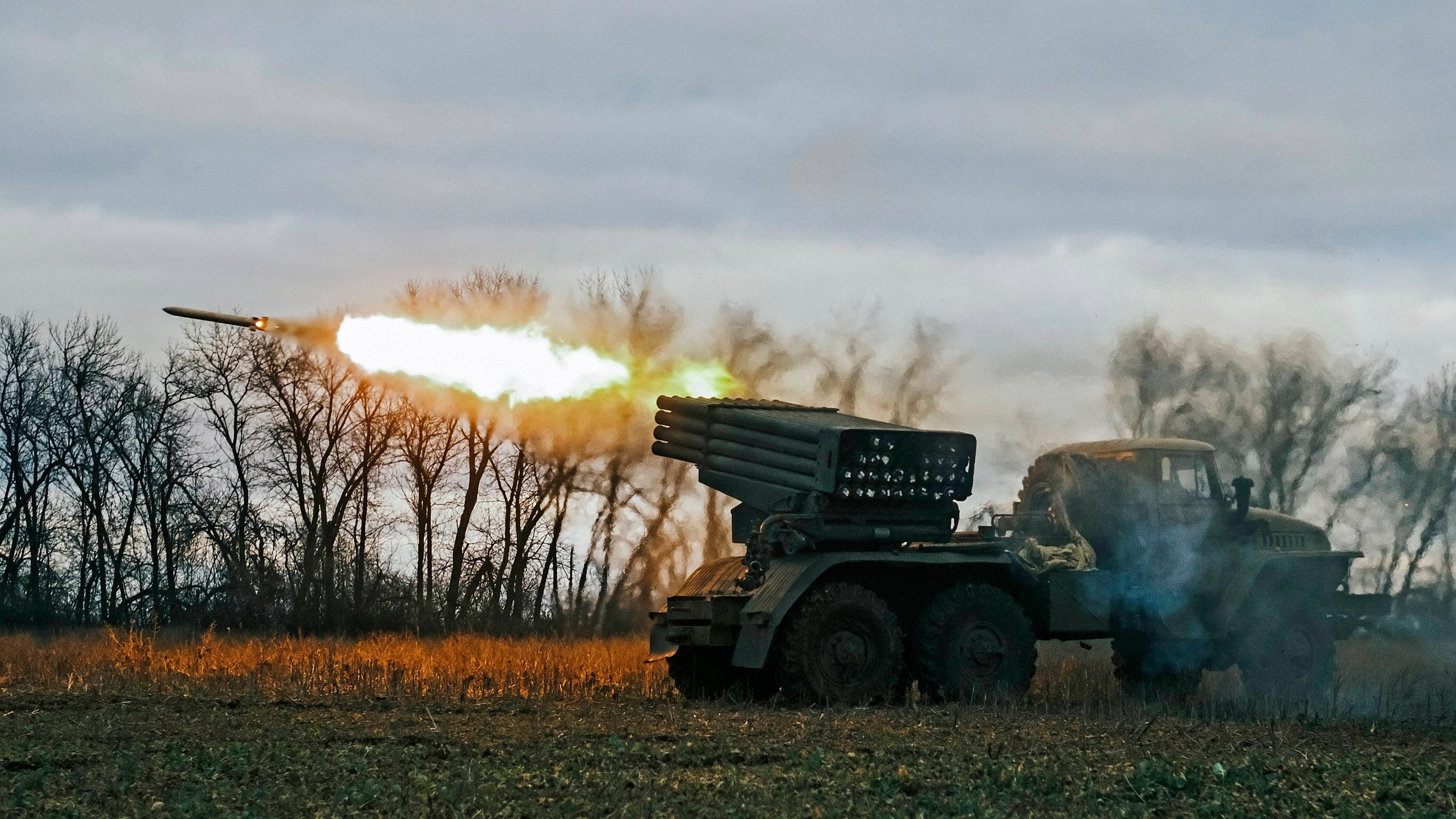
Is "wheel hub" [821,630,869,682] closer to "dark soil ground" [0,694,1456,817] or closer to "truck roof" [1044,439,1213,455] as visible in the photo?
"dark soil ground" [0,694,1456,817]

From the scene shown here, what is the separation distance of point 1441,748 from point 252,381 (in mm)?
38916

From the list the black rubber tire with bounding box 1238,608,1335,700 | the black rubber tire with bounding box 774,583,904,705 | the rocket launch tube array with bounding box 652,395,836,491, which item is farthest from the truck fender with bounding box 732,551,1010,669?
the black rubber tire with bounding box 1238,608,1335,700

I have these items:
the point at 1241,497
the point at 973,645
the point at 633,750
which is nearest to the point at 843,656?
the point at 973,645

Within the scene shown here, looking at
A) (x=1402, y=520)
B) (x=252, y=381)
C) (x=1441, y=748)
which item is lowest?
(x=1441, y=748)

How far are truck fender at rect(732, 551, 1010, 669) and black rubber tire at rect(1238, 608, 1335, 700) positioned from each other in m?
5.13

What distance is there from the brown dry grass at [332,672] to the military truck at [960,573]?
143 centimetres

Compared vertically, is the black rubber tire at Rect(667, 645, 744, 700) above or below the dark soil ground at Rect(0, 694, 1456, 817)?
above

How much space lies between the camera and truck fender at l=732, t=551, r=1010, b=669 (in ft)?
52.6

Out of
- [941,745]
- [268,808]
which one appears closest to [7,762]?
[268,808]

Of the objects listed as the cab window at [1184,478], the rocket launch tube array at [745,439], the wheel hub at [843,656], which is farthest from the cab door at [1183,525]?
the wheel hub at [843,656]

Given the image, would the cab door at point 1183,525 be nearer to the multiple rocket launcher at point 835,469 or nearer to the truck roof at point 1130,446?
the truck roof at point 1130,446

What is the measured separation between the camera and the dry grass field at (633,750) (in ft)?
32.4

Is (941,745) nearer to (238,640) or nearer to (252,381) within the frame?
(238,640)

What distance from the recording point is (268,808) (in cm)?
956
